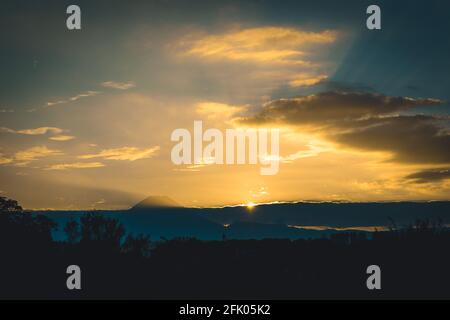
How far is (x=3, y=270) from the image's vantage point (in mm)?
51406

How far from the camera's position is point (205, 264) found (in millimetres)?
63281

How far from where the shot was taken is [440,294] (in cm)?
5591

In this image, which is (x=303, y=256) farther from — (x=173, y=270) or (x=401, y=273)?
(x=173, y=270)

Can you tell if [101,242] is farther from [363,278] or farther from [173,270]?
[363,278]

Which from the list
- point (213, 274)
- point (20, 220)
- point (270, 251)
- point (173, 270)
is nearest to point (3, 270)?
point (20, 220)

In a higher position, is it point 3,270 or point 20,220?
point 20,220

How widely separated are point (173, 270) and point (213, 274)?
4.25 metres

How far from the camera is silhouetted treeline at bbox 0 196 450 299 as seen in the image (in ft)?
173

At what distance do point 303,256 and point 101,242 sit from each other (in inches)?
941

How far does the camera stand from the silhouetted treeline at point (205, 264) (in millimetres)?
52656
